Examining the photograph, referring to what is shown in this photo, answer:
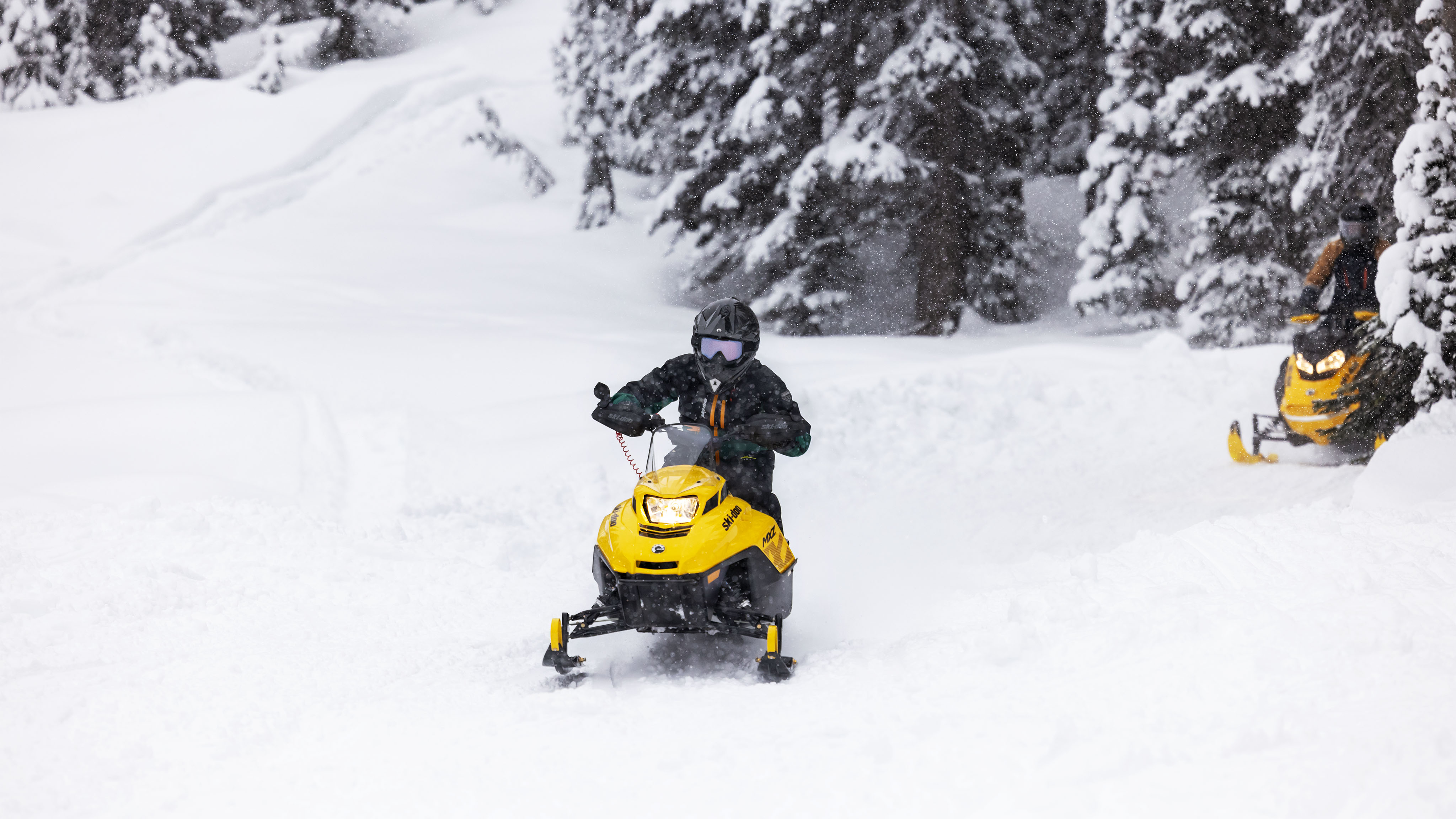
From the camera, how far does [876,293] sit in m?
21.1

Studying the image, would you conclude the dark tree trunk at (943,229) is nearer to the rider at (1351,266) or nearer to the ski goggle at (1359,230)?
the rider at (1351,266)

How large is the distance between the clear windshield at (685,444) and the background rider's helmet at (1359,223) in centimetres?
679

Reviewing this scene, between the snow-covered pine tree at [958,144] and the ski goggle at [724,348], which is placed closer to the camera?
the ski goggle at [724,348]

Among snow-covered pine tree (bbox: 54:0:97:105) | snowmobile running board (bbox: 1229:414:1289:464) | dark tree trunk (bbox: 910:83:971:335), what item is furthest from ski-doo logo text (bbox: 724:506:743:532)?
snow-covered pine tree (bbox: 54:0:97:105)

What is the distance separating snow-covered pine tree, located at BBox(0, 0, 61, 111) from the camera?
99.1 ft

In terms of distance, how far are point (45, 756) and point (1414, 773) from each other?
14.6 feet

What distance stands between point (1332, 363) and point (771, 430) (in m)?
6.48

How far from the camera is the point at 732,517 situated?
17.6 ft

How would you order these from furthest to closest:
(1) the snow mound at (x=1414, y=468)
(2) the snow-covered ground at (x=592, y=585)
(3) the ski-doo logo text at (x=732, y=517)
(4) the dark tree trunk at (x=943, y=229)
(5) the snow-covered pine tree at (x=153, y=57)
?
(5) the snow-covered pine tree at (x=153, y=57) < (4) the dark tree trunk at (x=943, y=229) < (1) the snow mound at (x=1414, y=468) < (3) the ski-doo logo text at (x=732, y=517) < (2) the snow-covered ground at (x=592, y=585)

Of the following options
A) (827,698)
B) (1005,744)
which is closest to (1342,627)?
(1005,744)

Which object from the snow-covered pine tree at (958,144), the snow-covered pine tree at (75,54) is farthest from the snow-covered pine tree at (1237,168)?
the snow-covered pine tree at (75,54)

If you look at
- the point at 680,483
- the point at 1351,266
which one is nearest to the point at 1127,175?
the point at 1351,266

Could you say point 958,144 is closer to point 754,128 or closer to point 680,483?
point 754,128

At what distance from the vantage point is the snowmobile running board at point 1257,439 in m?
9.95
